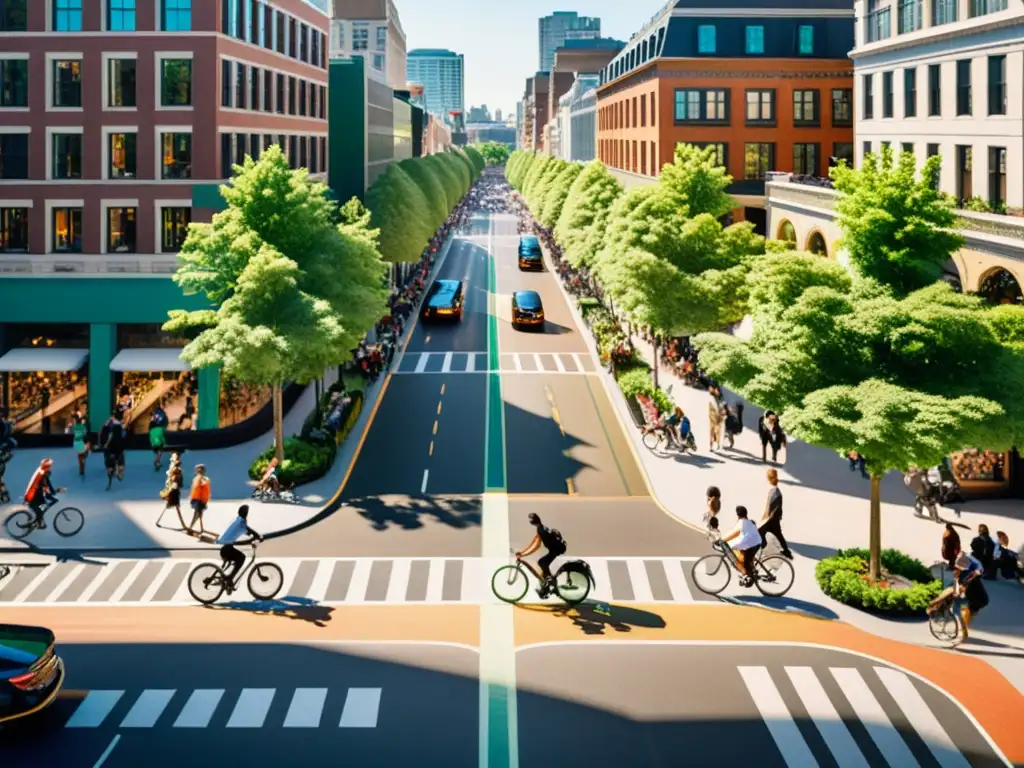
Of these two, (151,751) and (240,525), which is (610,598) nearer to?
(240,525)

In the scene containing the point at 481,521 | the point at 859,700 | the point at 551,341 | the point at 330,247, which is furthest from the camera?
the point at 551,341

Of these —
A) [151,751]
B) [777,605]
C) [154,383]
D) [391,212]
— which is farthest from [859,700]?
[391,212]

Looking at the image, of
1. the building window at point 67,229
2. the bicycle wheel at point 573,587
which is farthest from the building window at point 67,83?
the bicycle wheel at point 573,587

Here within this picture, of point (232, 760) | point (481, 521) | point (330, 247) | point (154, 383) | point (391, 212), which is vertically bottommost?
point (232, 760)

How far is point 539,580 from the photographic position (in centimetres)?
2188

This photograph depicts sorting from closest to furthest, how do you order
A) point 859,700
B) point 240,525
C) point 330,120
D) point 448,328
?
point 859,700, point 240,525, point 448,328, point 330,120

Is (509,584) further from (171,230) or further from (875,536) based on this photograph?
(171,230)

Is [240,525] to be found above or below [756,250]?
below

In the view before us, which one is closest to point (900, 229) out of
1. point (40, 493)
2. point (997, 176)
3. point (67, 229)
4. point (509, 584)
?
point (509, 584)

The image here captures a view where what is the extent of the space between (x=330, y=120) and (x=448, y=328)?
19223mm

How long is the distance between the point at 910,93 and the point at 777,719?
31.4 meters

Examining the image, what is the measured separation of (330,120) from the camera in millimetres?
71812

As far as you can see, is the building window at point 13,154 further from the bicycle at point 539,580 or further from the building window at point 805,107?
the building window at point 805,107

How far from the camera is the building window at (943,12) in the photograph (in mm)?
36312
